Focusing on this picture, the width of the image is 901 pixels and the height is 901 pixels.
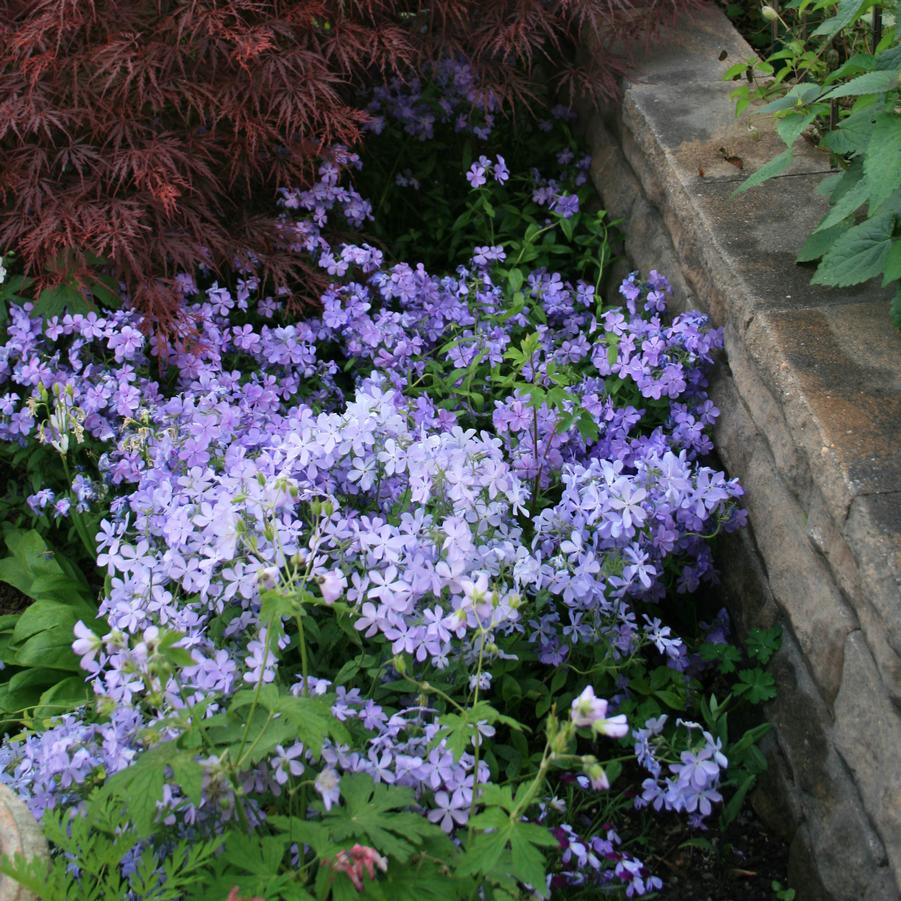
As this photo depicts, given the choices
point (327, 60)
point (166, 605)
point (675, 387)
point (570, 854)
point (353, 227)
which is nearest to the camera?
point (570, 854)

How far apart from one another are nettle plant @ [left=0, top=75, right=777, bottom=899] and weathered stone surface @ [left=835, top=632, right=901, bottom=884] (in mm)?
216

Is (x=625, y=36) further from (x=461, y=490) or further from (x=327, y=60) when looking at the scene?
(x=461, y=490)

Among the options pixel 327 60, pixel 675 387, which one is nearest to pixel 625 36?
pixel 327 60

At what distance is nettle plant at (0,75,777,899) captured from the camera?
4.72 ft

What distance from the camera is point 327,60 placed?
264cm

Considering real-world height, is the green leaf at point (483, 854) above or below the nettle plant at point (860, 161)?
below

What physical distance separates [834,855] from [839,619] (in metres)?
0.40

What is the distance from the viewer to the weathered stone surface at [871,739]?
164 centimetres

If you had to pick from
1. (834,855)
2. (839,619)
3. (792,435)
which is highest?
(792,435)

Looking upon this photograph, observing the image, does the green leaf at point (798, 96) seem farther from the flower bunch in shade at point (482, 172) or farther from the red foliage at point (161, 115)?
the flower bunch in shade at point (482, 172)

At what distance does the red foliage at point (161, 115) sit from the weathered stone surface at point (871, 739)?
170 cm

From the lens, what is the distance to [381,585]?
180 centimetres

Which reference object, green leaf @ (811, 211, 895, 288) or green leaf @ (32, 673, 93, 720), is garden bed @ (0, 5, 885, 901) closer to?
green leaf @ (32, 673, 93, 720)

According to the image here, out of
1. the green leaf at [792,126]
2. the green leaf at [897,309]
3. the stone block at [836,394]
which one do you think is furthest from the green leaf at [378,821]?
the green leaf at [792,126]
